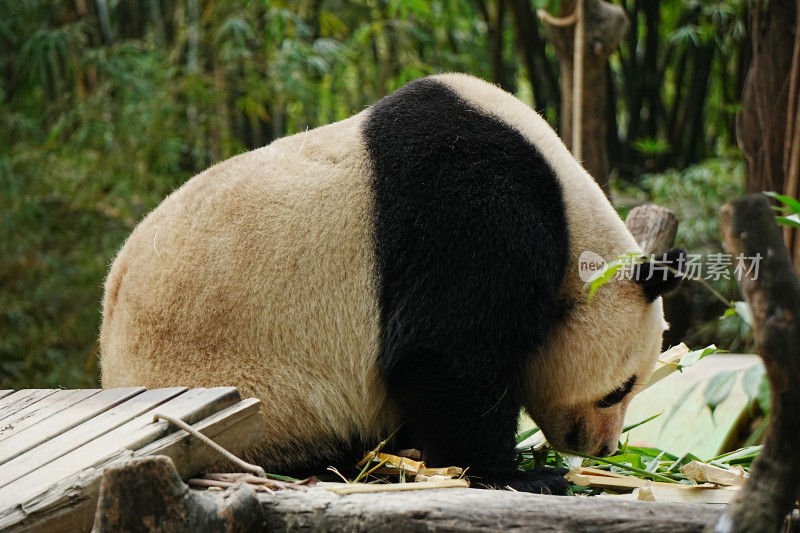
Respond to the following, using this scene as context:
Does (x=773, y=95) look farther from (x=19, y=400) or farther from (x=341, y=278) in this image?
(x=19, y=400)

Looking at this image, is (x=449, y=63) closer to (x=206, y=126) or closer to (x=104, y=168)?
(x=206, y=126)

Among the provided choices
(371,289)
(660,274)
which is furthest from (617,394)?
(371,289)

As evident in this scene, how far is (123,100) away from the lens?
248 inches

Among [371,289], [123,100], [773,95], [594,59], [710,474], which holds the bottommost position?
[710,474]

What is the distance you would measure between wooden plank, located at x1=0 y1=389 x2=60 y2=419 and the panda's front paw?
1.31 meters

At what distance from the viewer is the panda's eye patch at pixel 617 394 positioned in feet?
9.75

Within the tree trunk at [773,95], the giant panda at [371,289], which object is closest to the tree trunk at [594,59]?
the tree trunk at [773,95]

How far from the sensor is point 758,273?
5.01ft

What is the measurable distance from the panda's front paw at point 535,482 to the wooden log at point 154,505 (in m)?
0.95

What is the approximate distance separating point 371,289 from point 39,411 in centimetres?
98

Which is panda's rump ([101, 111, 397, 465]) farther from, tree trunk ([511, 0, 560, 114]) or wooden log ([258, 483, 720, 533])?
tree trunk ([511, 0, 560, 114])

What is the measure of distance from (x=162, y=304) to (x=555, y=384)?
1253mm

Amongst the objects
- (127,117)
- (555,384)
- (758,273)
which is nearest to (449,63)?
(127,117)

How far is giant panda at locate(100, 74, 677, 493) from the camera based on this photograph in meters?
2.53
